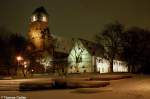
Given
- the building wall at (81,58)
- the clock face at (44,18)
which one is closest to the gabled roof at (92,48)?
the building wall at (81,58)

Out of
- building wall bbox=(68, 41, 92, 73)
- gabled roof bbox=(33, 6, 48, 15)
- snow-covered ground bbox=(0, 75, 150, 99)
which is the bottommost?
snow-covered ground bbox=(0, 75, 150, 99)

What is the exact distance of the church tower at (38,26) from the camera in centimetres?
9769

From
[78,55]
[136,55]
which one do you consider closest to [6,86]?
[136,55]

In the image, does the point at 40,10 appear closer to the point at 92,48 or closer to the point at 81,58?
the point at 92,48

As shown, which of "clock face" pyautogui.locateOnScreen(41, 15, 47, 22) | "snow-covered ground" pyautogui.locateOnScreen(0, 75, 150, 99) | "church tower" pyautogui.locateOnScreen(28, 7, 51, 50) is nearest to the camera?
"snow-covered ground" pyautogui.locateOnScreen(0, 75, 150, 99)

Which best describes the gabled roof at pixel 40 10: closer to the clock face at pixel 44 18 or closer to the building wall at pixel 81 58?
the clock face at pixel 44 18

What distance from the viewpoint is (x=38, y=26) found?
3858 inches

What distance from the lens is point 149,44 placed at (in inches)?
2500

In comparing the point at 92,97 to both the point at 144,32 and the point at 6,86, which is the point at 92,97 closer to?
the point at 6,86

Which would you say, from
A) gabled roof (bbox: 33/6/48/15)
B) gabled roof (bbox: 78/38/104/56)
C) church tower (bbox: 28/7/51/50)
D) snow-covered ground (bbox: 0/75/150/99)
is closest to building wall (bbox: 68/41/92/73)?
gabled roof (bbox: 78/38/104/56)

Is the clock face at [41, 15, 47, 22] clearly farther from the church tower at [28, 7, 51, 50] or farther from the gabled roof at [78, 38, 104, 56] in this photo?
the gabled roof at [78, 38, 104, 56]

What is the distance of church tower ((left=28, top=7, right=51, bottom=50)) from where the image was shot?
320ft

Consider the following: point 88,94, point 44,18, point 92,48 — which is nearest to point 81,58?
point 92,48

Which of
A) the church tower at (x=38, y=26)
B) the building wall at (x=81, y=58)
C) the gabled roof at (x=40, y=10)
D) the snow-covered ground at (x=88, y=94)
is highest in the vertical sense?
the gabled roof at (x=40, y=10)
